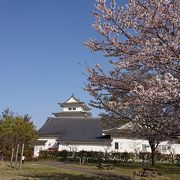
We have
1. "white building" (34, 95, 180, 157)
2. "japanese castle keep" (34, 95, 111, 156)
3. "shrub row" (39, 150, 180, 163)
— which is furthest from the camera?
"japanese castle keep" (34, 95, 111, 156)

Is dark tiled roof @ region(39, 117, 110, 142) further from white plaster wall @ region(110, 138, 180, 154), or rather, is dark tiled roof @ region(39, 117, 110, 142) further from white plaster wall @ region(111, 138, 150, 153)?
white plaster wall @ region(110, 138, 180, 154)

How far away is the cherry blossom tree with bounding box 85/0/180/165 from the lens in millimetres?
8562

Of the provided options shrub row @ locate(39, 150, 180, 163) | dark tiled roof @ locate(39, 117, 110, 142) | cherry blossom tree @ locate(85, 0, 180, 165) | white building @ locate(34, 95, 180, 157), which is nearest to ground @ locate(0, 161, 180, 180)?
cherry blossom tree @ locate(85, 0, 180, 165)

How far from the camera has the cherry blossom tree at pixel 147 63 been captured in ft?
28.1

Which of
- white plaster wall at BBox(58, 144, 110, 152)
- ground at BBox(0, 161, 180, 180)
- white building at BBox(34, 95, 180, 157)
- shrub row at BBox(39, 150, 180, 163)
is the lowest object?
ground at BBox(0, 161, 180, 180)

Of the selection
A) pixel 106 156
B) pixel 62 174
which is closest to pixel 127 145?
pixel 106 156

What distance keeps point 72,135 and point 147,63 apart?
1739 inches

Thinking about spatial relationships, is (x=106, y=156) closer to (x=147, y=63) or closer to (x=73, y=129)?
(x=73, y=129)

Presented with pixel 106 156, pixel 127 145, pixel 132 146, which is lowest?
pixel 106 156

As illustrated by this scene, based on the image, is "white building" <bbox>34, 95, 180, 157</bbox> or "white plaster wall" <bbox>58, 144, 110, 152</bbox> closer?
"white building" <bbox>34, 95, 180, 157</bbox>

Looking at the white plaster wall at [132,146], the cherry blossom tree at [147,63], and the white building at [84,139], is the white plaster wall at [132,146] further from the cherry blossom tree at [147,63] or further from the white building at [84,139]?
the cherry blossom tree at [147,63]

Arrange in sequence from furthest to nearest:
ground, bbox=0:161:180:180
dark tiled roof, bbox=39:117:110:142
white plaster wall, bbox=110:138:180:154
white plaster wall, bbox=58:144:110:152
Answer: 1. dark tiled roof, bbox=39:117:110:142
2. white plaster wall, bbox=58:144:110:152
3. white plaster wall, bbox=110:138:180:154
4. ground, bbox=0:161:180:180

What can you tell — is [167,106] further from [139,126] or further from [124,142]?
[124,142]

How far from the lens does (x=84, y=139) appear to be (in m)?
51.0
